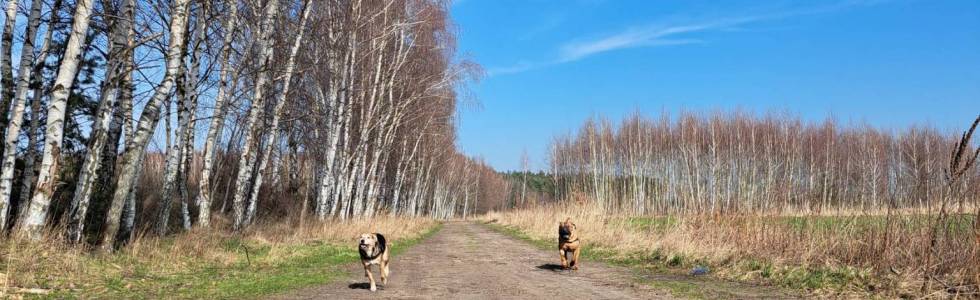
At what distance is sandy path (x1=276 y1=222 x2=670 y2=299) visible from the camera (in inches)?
290

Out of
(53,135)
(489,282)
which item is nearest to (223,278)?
(53,135)

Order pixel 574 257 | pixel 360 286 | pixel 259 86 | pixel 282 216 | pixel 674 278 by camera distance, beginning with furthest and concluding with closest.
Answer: pixel 282 216
pixel 259 86
pixel 574 257
pixel 674 278
pixel 360 286

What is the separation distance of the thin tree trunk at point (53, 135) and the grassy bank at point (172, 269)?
444 mm

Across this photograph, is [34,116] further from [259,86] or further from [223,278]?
[223,278]

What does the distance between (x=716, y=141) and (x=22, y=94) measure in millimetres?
48900

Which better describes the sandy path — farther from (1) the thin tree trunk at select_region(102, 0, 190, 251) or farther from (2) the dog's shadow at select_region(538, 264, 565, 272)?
(1) the thin tree trunk at select_region(102, 0, 190, 251)

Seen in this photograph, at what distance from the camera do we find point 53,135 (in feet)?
25.5

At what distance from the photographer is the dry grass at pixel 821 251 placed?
695cm

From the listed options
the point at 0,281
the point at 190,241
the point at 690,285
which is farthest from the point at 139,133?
the point at 690,285

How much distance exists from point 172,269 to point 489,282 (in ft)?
15.0

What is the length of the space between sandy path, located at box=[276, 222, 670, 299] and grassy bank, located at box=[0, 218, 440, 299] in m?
0.82

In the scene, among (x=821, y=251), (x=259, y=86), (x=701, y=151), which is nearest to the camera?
(x=821, y=251)

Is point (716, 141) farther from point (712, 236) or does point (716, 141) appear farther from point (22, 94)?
point (22, 94)

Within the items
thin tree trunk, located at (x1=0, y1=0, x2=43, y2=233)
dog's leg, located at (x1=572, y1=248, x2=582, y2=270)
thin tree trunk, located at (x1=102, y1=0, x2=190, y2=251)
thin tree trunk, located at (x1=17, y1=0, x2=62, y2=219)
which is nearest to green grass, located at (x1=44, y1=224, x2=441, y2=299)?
thin tree trunk, located at (x1=102, y1=0, x2=190, y2=251)
